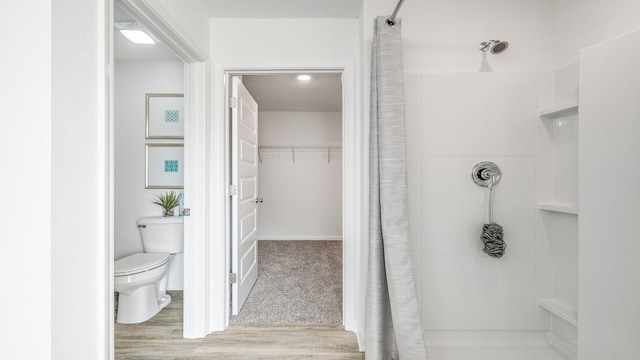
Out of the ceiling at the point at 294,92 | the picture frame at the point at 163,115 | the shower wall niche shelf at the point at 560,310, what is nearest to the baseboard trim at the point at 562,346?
the shower wall niche shelf at the point at 560,310

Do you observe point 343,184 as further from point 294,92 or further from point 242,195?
point 294,92

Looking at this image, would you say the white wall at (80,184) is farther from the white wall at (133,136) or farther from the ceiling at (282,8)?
the white wall at (133,136)

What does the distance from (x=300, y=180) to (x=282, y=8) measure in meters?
3.13

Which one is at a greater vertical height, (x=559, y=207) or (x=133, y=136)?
(x=133, y=136)

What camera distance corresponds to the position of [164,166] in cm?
257

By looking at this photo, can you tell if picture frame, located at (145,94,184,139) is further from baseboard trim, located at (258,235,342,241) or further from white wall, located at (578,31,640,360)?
white wall, located at (578,31,640,360)

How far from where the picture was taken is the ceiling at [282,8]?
1.77 metres

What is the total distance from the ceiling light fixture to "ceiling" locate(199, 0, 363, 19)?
566 millimetres

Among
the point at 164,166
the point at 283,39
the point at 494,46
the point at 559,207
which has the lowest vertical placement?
the point at 559,207

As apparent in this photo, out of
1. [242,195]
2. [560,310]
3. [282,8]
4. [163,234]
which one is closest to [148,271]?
[163,234]

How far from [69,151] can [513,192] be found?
7.18ft

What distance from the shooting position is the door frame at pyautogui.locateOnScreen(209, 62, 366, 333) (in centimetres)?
191

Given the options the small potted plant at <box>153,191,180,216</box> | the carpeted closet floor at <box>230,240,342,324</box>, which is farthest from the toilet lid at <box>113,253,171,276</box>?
the carpeted closet floor at <box>230,240,342,324</box>

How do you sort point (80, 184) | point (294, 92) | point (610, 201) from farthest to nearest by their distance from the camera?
point (294, 92), point (610, 201), point (80, 184)
